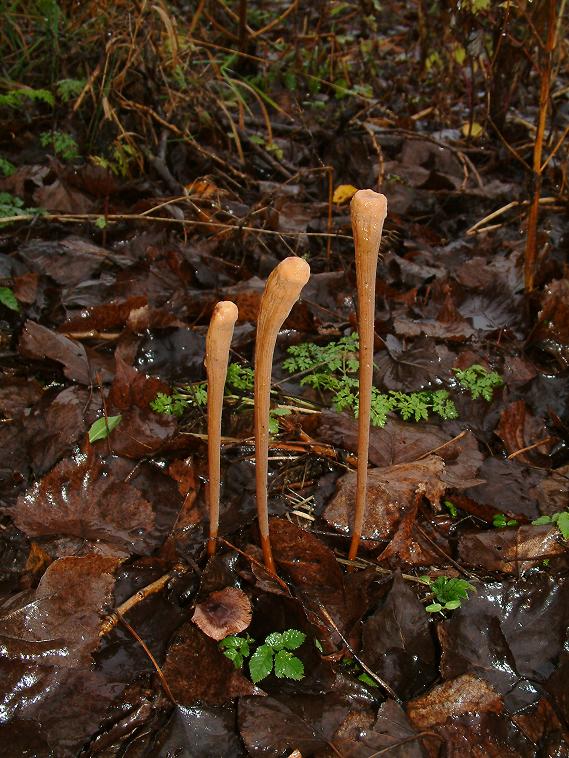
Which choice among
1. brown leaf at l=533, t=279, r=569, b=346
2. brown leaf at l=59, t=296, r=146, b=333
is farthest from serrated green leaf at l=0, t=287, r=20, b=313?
brown leaf at l=533, t=279, r=569, b=346

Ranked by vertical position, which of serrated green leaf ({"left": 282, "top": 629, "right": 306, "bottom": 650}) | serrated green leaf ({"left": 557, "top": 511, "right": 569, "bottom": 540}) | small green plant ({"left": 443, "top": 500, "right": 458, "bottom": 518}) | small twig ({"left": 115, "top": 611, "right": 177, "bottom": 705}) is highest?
serrated green leaf ({"left": 557, "top": 511, "right": 569, "bottom": 540})

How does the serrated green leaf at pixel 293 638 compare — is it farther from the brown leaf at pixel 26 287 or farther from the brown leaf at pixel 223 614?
the brown leaf at pixel 26 287

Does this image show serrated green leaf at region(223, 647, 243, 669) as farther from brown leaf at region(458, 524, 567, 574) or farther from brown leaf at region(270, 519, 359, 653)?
brown leaf at region(458, 524, 567, 574)

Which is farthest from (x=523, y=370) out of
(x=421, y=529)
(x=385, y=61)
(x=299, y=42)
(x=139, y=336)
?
(x=385, y=61)

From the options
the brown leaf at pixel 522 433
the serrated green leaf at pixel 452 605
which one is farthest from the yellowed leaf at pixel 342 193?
the serrated green leaf at pixel 452 605

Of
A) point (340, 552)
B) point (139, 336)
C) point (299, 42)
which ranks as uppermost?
point (299, 42)

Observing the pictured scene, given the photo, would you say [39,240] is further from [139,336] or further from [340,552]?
[340,552]

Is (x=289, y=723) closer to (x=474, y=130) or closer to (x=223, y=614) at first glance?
(x=223, y=614)
